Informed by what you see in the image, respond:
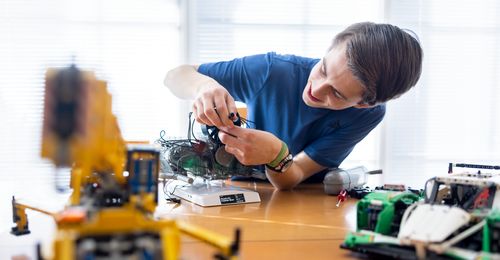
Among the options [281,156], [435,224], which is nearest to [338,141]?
[281,156]

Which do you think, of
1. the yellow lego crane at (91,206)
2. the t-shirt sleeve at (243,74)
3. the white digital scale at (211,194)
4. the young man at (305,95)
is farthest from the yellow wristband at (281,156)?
the yellow lego crane at (91,206)

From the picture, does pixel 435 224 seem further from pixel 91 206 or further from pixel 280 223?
pixel 91 206

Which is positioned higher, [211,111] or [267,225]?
[211,111]

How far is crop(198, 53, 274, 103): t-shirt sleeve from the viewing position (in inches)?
65.6

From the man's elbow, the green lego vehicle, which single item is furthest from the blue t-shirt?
the green lego vehicle

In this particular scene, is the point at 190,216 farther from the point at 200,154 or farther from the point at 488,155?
the point at 488,155

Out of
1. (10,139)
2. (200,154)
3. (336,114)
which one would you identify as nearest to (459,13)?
(336,114)

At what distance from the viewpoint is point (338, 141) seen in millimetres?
1592

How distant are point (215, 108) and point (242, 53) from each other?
184 cm

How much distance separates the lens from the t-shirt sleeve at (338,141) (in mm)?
1593

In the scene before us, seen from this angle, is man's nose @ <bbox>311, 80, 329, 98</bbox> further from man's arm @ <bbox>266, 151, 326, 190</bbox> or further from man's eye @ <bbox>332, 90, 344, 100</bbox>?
man's arm @ <bbox>266, 151, 326, 190</bbox>

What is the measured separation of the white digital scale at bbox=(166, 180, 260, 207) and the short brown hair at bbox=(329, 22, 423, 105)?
0.46 m

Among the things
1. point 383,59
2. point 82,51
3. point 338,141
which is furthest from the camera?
point 82,51

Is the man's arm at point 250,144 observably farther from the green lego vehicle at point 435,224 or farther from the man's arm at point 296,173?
the green lego vehicle at point 435,224
